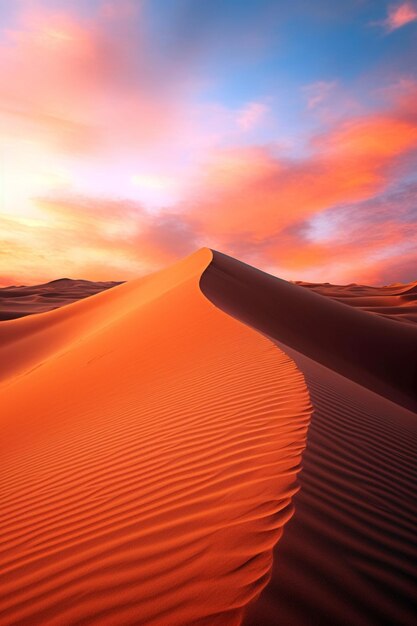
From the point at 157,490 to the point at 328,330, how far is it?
12.0m

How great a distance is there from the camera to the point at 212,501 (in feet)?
7.77

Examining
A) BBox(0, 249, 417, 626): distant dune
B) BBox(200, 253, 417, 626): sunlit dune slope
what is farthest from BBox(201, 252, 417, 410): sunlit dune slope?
BBox(200, 253, 417, 626): sunlit dune slope

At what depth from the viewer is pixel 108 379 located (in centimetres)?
709

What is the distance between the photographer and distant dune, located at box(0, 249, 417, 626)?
1.72m

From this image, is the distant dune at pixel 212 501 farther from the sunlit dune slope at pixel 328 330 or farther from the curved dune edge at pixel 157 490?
the sunlit dune slope at pixel 328 330

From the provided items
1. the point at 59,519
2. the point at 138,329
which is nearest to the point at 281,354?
the point at 59,519

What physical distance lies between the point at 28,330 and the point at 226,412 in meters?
19.5

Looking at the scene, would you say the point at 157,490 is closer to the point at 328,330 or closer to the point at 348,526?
the point at 348,526

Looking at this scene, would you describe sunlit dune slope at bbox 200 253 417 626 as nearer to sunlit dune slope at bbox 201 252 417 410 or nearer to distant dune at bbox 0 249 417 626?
distant dune at bbox 0 249 417 626

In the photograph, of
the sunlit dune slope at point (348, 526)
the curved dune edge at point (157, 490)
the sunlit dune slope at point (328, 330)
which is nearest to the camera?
the sunlit dune slope at point (348, 526)

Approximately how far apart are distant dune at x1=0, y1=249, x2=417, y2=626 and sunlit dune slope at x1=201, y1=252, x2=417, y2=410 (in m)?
5.12

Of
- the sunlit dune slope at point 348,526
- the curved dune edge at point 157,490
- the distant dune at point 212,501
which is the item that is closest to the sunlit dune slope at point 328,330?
the curved dune edge at point 157,490

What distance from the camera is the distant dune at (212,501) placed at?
1.72 metres

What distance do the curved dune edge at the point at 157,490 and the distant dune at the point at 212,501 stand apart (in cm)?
1
